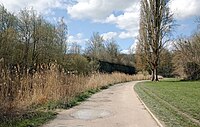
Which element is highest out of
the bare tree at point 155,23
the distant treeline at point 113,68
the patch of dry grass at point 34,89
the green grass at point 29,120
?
the bare tree at point 155,23

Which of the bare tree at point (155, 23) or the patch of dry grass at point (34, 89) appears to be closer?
the patch of dry grass at point (34, 89)

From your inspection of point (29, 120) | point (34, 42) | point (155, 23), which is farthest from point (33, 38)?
point (29, 120)

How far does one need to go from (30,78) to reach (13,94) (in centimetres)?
315

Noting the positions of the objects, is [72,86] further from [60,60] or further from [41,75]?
[60,60]

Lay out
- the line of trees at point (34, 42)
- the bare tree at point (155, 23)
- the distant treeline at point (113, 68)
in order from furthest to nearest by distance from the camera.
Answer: the distant treeline at point (113, 68) < the bare tree at point (155, 23) < the line of trees at point (34, 42)

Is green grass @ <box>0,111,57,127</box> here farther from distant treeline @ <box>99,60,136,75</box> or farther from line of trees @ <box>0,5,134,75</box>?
distant treeline @ <box>99,60,136,75</box>

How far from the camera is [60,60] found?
47312 mm

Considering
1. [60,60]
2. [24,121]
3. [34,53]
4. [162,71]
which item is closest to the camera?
[24,121]

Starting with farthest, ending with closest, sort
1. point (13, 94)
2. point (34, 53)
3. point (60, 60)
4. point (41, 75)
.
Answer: point (60, 60), point (34, 53), point (41, 75), point (13, 94)

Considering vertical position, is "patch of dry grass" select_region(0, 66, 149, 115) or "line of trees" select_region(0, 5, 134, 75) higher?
"line of trees" select_region(0, 5, 134, 75)

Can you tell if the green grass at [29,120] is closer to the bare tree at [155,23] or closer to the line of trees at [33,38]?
the line of trees at [33,38]

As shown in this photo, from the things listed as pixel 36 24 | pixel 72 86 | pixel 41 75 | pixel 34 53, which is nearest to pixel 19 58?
pixel 34 53

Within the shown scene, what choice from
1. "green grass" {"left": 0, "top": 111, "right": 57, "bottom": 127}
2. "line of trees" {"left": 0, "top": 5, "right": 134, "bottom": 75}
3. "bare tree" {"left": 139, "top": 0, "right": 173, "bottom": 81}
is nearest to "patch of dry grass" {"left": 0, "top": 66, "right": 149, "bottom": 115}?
"green grass" {"left": 0, "top": 111, "right": 57, "bottom": 127}

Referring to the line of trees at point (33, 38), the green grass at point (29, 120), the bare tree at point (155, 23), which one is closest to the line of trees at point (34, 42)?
the line of trees at point (33, 38)
